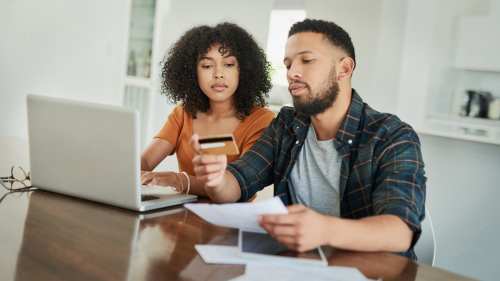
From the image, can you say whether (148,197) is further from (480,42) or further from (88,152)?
(480,42)

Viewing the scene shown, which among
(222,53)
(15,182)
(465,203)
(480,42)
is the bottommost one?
(465,203)

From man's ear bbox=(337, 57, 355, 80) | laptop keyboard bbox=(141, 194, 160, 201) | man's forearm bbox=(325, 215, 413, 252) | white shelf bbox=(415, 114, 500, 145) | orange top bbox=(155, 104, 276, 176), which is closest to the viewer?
man's forearm bbox=(325, 215, 413, 252)

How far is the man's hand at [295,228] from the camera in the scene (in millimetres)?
739

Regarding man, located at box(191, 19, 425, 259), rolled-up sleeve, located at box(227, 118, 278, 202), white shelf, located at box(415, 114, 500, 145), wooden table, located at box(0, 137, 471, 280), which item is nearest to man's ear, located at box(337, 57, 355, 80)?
man, located at box(191, 19, 425, 259)

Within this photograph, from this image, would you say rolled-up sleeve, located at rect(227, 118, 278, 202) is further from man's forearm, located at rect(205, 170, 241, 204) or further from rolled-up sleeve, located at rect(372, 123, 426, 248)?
rolled-up sleeve, located at rect(372, 123, 426, 248)

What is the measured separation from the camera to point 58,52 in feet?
12.7

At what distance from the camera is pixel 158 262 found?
2.35 feet

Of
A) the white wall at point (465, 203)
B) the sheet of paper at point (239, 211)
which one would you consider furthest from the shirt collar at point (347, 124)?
the white wall at point (465, 203)

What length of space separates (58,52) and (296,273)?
3.89 meters

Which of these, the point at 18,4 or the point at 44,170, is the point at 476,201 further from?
the point at 18,4

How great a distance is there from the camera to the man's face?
1.26 m

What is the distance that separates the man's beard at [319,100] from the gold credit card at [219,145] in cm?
45

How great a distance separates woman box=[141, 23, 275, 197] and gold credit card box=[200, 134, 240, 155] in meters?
0.70

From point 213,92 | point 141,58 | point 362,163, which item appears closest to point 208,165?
point 362,163
